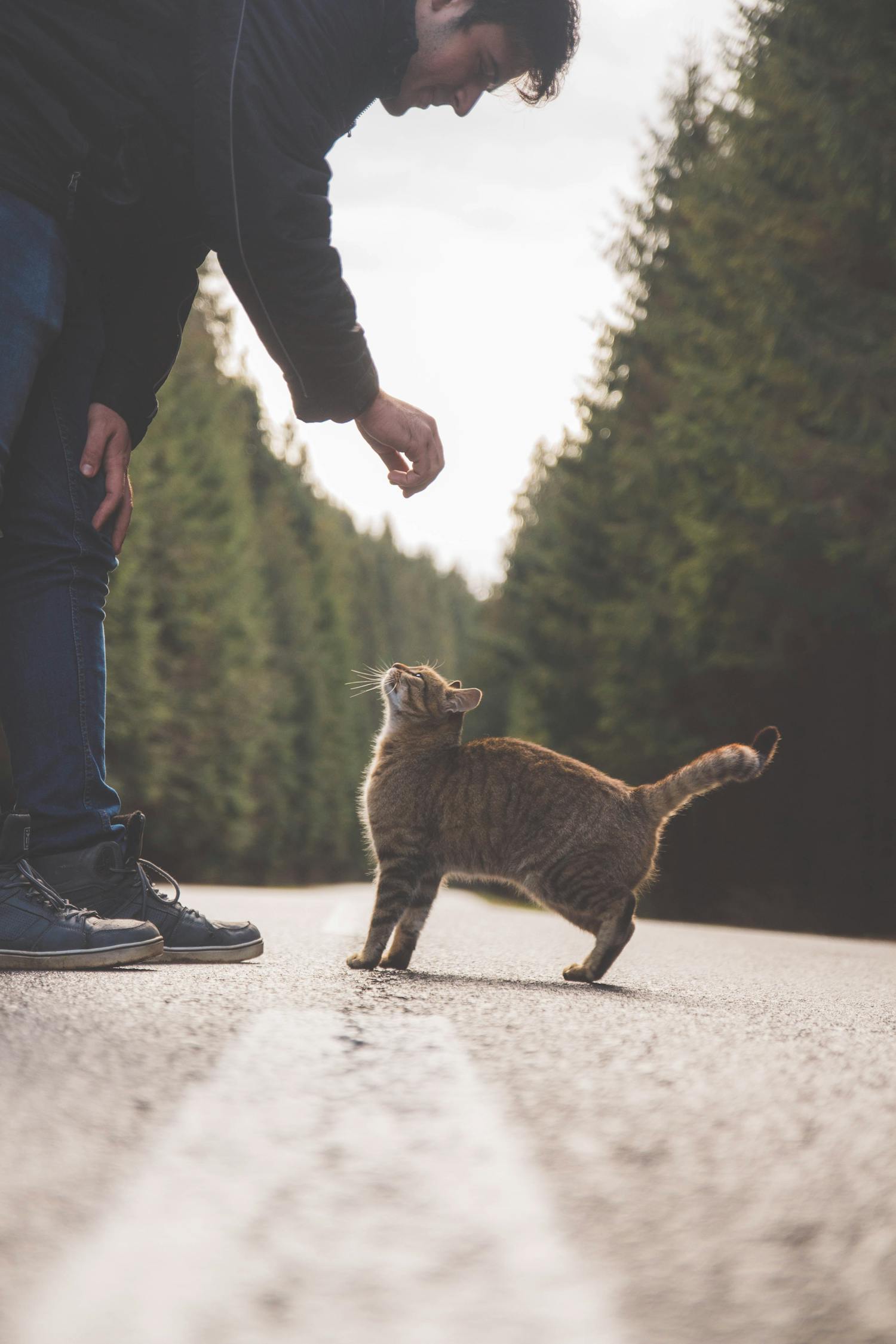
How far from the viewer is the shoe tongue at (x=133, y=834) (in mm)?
3168

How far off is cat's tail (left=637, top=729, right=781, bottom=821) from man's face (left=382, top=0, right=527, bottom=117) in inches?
76.9

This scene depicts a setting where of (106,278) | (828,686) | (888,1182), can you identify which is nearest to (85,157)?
(106,278)

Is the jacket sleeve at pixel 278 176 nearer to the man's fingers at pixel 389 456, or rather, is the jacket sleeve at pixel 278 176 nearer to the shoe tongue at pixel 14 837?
the man's fingers at pixel 389 456

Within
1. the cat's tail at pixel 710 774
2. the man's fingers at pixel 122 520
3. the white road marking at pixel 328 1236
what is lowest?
the white road marking at pixel 328 1236

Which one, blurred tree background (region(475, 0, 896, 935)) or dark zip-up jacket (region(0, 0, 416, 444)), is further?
blurred tree background (region(475, 0, 896, 935))

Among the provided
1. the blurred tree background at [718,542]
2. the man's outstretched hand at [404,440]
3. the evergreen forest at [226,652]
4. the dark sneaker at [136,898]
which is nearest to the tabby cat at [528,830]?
the dark sneaker at [136,898]

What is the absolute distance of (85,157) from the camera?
9.57 feet

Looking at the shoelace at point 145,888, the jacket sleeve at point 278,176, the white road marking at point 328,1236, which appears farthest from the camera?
the shoelace at point 145,888

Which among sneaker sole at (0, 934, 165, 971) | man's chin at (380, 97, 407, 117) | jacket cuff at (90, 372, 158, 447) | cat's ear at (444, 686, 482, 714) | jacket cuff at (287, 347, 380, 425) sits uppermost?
man's chin at (380, 97, 407, 117)

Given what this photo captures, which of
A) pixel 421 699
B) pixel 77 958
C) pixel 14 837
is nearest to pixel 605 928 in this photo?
pixel 421 699

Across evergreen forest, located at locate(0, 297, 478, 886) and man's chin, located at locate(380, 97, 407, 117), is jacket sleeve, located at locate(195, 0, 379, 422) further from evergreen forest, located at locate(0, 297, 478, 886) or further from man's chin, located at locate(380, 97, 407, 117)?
evergreen forest, located at locate(0, 297, 478, 886)

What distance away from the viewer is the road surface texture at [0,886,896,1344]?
0.92 metres

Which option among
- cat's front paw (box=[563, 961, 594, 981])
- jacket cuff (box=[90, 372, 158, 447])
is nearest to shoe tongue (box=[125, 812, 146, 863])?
jacket cuff (box=[90, 372, 158, 447])

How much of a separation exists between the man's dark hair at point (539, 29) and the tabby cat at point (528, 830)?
6.30 ft
